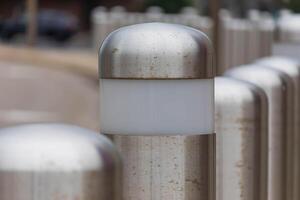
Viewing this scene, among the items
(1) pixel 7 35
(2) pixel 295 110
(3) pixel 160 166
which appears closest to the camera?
(3) pixel 160 166

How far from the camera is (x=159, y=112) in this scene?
154 inches

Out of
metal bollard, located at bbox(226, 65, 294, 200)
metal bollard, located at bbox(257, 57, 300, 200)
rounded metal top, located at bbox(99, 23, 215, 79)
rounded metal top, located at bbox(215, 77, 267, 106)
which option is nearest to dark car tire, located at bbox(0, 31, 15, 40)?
→ metal bollard, located at bbox(257, 57, 300, 200)

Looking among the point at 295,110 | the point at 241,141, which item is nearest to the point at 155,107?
the point at 241,141

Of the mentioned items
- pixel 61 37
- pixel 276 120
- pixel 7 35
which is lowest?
pixel 276 120

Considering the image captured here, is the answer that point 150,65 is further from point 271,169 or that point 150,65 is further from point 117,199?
point 271,169

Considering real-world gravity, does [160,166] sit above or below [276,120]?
below

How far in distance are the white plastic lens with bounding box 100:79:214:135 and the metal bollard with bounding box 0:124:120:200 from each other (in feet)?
2.24

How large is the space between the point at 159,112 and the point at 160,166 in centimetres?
17

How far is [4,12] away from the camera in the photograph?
70.7 metres

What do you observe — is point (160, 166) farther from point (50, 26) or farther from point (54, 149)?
point (50, 26)

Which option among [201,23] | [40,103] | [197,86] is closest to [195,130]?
[197,86]

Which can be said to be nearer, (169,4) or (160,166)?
(160,166)

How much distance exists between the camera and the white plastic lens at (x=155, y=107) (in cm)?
393

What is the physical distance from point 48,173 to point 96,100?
17.2 metres
